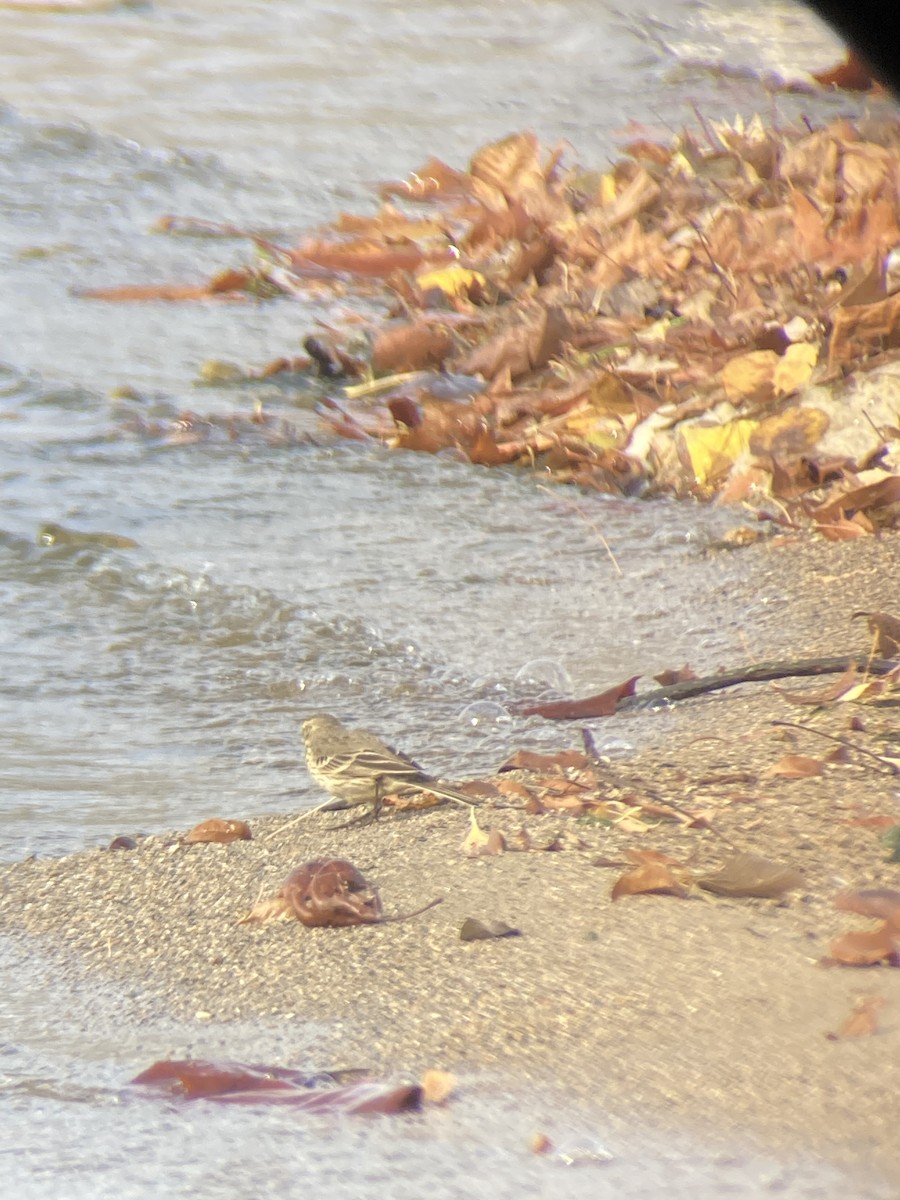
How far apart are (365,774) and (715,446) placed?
2491 mm

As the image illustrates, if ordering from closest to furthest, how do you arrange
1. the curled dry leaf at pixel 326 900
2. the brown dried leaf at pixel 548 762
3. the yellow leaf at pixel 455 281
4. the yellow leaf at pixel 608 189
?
the curled dry leaf at pixel 326 900 < the brown dried leaf at pixel 548 762 < the yellow leaf at pixel 455 281 < the yellow leaf at pixel 608 189

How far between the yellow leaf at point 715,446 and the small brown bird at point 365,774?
2.31 metres

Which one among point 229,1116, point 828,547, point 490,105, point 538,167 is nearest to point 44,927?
point 229,1116

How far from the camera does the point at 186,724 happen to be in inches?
157

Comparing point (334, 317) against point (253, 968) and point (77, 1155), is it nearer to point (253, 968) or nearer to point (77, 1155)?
point (253, 968)

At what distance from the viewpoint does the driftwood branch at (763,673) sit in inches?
122

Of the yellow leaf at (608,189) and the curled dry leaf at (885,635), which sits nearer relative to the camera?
the curled dry leaf at (885,635)

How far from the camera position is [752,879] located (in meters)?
2.29

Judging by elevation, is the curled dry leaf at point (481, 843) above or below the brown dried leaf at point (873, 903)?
below

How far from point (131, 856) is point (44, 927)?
0.34m

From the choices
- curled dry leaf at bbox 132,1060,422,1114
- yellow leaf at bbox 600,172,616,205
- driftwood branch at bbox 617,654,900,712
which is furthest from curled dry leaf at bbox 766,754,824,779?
yellow leaf at bbox 600,172,616,205

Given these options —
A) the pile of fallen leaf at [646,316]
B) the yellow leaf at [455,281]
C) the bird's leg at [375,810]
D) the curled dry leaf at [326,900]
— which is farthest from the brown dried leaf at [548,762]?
the yellow leaf at [455,281]

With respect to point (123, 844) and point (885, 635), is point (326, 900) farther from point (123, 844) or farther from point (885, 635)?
point (885, 635)

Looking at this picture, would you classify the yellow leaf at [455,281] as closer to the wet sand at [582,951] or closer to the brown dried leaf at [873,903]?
the wet sand at [582,951]
